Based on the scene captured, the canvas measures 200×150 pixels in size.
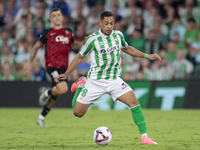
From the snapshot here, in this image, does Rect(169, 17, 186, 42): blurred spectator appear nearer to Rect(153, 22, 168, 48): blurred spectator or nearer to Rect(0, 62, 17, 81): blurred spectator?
Rect(153, 22, 168, 48): blurred spectator

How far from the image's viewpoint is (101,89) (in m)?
6.34

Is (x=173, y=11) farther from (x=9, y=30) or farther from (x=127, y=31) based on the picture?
(x=9, y=30)

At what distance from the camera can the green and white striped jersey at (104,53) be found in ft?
20.2

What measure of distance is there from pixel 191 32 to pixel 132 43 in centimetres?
202

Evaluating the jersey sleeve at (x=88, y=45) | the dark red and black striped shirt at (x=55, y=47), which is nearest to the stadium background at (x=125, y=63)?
the dark red and black striped shirt at (x=55, y=47)

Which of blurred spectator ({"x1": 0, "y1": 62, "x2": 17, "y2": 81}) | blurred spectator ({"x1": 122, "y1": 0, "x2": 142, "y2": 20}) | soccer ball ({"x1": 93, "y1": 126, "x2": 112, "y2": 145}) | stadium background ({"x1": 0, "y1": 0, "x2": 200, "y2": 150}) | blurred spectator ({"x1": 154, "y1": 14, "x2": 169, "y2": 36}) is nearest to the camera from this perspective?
soccer ball ({"x1": 93, "y1": 126, "x2": 112, "y2": 145})

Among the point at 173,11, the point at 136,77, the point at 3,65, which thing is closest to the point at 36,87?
the point at 3,65

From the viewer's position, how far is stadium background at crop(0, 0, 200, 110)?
12570mm

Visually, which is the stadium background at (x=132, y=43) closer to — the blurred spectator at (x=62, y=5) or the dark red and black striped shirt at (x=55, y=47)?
the blurred spectator at (x=62, y=5)

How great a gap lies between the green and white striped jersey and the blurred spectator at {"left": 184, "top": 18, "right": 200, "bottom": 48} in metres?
7.40

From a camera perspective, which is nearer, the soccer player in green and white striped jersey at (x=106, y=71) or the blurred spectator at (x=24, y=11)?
the soccer player in green and white striped jersey at (x=106, y=71)

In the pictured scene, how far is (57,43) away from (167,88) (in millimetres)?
5036

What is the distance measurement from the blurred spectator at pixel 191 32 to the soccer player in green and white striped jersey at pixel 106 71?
23.8 ft

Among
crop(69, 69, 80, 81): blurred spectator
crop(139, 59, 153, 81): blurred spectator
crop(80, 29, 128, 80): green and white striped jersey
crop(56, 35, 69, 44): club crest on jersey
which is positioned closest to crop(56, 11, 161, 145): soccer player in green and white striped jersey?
crop(80, 29, 128, 80): green and white striped jersey
